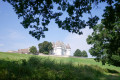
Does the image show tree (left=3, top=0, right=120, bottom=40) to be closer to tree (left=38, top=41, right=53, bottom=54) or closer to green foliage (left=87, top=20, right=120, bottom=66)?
green foliage (left=87, top=20, right=120, bottom=66)

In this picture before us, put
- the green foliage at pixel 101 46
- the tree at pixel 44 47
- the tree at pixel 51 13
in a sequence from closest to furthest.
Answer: the tree at pixel 51 13 < the green foliage at pixel 101 46 < the tree at pixel 44 47

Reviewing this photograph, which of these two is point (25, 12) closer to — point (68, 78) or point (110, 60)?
point (68, 78)

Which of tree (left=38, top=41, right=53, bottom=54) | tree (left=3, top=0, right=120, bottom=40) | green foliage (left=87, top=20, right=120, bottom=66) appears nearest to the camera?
tree (left=3, top=0, right=120, bottom=40)

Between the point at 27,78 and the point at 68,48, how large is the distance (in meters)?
103

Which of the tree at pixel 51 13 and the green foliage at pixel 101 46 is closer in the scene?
the tree at pixel 51 13

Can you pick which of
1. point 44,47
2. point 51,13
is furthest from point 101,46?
point 44,47

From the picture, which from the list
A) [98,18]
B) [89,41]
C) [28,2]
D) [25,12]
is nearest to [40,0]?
[28,2]

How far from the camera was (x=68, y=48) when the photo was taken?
10894 centimetres

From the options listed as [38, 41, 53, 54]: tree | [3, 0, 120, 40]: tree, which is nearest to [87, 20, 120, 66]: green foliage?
[3, 0, 120, 40]: tree

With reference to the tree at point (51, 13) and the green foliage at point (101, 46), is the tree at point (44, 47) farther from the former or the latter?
the tree at point (51, 13)

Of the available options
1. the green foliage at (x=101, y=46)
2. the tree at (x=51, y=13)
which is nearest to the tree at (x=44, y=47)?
the green foliage at (x=101, y=46)

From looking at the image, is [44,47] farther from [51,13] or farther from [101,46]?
[51,13]

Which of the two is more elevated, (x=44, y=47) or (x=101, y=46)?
(x=44, y=47)

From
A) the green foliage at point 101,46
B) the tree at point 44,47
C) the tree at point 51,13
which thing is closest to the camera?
the tree at point 51,13
